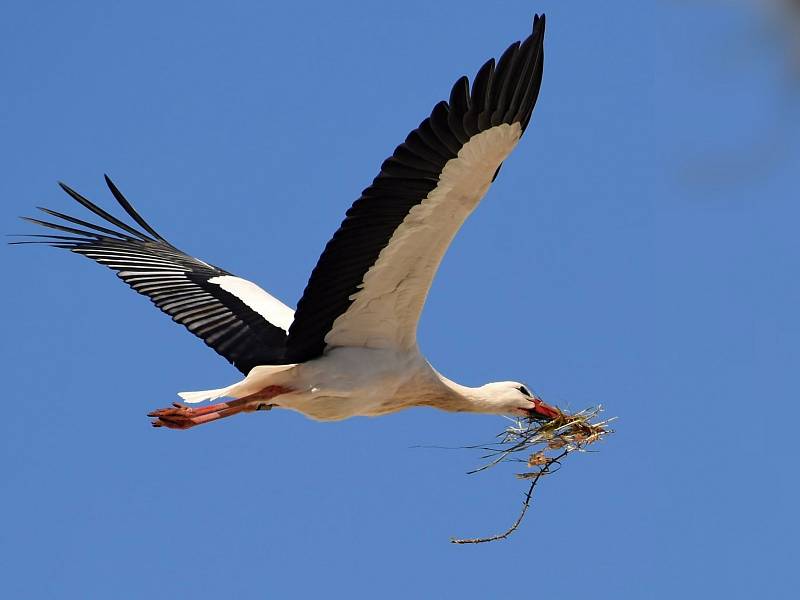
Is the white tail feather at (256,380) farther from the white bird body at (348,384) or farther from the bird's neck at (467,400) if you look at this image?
the bird's neck at (467,400)

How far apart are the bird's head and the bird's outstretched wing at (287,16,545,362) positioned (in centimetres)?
78

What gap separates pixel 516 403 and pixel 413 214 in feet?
6.52

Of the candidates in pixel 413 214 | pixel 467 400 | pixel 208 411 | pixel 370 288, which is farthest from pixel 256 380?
pixel 413 214

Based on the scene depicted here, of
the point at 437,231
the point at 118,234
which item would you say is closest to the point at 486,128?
the point at 437,231

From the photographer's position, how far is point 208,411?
248 inches

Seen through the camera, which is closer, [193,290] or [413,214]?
[413,214]

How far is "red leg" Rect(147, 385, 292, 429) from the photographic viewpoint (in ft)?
20.4

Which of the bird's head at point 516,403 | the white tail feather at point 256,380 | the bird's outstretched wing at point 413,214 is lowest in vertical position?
the bird's head at point 516,403

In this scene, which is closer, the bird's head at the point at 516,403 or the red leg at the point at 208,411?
the red leg at the point at 208,411

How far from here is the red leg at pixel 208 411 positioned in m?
6.21

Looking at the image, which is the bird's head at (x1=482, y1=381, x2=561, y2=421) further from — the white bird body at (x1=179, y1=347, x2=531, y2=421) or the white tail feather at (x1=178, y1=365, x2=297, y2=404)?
the white tail feather at (x1=178, y1=365, x2=297, y2=404)

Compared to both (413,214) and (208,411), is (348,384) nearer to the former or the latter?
(208,411)

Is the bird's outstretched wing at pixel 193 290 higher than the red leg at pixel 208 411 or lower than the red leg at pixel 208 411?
higher

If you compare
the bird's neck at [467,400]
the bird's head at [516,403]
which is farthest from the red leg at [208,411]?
the bird's head at [516,403]
